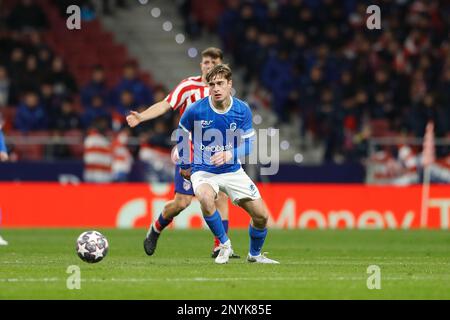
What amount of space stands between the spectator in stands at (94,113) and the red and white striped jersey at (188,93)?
1050 centimetres

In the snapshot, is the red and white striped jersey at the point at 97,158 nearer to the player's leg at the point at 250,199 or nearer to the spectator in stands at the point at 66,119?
the spectator in stands at the point at 66,119

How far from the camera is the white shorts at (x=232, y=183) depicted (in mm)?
12352

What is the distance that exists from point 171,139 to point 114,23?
7.05m

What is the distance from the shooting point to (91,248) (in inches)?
481

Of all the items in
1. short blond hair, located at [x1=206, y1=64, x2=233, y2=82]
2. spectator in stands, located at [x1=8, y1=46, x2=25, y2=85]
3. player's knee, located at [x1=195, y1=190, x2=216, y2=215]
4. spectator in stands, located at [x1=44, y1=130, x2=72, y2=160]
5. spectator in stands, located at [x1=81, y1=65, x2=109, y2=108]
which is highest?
spectator in stands, located at [x1=8, y1=46, x2=25, y2=85]

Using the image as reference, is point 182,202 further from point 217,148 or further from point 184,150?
point 217,148

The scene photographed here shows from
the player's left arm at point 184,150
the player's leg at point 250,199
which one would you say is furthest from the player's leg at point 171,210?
the player's leg at point 250,199

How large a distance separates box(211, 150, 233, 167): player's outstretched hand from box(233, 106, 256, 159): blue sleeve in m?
0.34

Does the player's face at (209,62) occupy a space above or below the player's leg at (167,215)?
above

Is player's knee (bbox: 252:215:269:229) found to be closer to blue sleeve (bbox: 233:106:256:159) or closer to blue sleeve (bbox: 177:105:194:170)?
blue sleeve (bbox: 233:106:256:159)

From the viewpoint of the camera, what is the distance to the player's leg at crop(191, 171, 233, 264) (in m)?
12.3

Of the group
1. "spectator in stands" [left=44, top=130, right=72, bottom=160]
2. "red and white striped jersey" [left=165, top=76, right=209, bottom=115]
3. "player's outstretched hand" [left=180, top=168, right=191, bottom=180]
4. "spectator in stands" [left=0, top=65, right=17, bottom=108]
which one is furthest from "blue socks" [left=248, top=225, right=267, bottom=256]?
"spectator in stands" [left=0, top=65, right=17, bottom=108]

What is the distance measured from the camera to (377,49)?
28.1 meters

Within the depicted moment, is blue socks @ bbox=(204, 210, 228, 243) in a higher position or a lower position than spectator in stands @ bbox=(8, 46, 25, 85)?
lower
